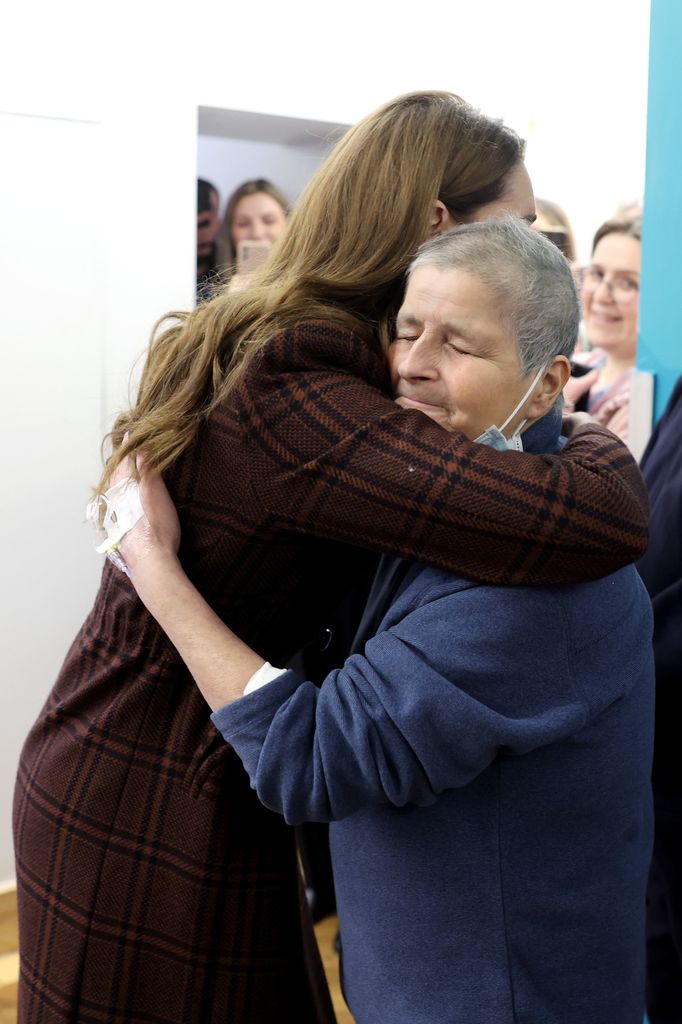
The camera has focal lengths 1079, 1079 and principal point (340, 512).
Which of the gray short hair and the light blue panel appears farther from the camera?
the light blue panel

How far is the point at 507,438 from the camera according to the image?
1.25 metres

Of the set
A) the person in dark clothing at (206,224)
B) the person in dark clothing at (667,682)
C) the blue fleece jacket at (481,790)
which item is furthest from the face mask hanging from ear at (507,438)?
the person in dark clothing at (206,224)

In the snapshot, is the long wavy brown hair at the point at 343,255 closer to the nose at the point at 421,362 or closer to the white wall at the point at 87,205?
the nose at the point at 421,362

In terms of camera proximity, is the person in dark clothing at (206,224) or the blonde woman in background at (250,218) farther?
the blonde woman in background at (250,218)

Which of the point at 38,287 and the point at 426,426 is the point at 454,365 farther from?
the point at 38,287

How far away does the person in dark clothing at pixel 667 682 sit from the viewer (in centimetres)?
178

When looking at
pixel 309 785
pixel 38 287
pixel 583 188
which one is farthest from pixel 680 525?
pixel 583 188

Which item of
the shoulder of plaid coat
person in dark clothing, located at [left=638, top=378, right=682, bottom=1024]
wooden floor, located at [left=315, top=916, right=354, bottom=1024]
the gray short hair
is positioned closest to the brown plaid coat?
the shoulder of plaid coat

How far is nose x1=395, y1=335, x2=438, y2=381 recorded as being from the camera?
121cm

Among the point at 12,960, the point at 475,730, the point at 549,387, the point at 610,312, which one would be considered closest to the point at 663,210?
the point at 549,387

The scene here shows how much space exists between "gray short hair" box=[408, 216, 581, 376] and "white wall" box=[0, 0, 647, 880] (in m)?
2.40

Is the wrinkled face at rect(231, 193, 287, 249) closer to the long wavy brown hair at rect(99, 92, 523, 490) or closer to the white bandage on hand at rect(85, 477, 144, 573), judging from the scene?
the long wavy brown hair at rect(99, 92, 523, 490)

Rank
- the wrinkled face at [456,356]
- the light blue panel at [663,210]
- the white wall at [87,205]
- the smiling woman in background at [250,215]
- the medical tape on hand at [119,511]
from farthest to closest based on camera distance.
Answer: the smiling woman in background at [250,215]
the white wall at [87,205]
the light blue panel at [663,210]
the medical tape on hand at [119,511]
the wrinkled face at [456,356]

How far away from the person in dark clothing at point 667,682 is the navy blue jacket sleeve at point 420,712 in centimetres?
67
